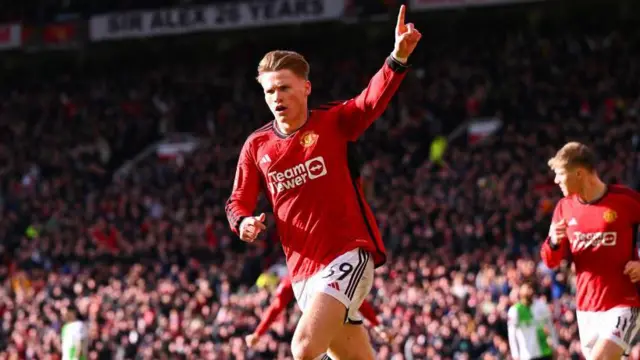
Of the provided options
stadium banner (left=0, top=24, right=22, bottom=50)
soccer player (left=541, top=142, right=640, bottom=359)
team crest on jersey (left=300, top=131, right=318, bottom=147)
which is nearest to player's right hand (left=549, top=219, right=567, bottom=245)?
soccer player (left=541, top=142, right=640, bottom=359)

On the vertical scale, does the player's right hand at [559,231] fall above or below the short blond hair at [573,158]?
below

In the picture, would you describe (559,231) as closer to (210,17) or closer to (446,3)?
(446,3)

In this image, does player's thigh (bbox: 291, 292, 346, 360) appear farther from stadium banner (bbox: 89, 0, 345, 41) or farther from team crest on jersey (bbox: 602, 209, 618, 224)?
stadium banner (bbox: 89, 0, 345, 41)

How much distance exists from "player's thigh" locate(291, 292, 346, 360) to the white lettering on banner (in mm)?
2692

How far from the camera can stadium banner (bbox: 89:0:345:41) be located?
2866 cm

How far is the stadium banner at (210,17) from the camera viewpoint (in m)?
28.7

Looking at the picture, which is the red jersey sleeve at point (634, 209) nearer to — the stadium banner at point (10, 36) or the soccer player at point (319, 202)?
the soccer player at point (319, 202)

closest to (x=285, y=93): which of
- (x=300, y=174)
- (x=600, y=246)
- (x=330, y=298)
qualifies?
(x=300, y=174)

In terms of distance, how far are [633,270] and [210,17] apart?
71.6ft

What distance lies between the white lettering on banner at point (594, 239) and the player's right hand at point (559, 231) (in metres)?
0.24

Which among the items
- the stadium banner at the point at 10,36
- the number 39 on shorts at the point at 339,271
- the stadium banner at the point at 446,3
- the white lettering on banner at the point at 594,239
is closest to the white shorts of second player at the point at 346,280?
the number 39 on shorts at the point at 339,271

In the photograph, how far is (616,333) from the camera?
9.38 m

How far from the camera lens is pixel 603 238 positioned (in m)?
9.46

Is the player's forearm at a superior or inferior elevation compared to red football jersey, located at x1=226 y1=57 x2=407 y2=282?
inferior
